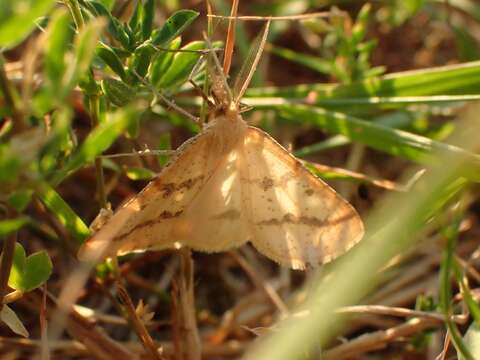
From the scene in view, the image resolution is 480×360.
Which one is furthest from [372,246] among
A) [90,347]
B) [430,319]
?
[90,347]

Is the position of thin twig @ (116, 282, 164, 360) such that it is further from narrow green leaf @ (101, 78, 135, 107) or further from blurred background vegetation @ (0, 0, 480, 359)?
narrow green leaf @ (101, 78, 135, 107)

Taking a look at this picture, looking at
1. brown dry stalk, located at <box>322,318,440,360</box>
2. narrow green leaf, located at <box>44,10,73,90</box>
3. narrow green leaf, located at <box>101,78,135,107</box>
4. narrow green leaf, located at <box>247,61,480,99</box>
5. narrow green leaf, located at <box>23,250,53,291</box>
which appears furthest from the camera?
narrow green leaf, located at <box>247,61,480,99</box>

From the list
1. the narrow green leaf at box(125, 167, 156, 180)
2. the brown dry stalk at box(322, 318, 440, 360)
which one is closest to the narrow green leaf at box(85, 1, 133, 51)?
the narrow green leaf at box(125, 167, 156, 180)

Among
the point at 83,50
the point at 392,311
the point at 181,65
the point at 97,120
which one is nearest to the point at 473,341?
the point at 392,311

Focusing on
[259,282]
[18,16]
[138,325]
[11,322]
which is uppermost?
[18,16]

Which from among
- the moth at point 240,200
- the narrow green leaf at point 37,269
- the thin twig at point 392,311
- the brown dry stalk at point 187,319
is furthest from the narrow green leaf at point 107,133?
the thin twig at point 392,311

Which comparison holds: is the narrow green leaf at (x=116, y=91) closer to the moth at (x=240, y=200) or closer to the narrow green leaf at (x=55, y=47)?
the moth at (x=240, y=200)

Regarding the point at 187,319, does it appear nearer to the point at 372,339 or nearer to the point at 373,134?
the point at 372,339

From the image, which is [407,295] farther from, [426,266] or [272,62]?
[272,62]
